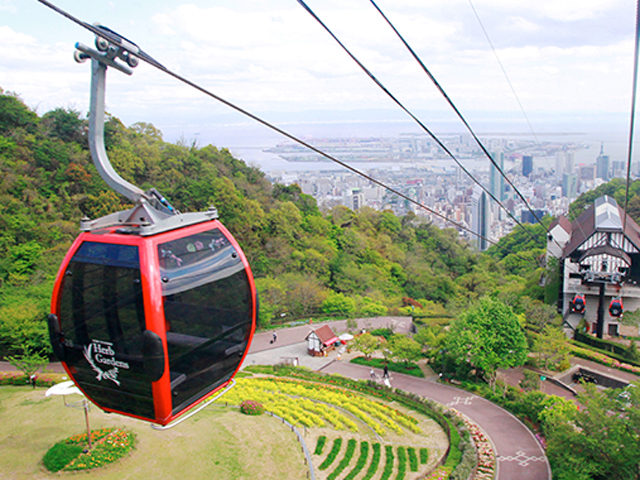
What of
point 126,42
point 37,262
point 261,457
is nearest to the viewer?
point 126,42

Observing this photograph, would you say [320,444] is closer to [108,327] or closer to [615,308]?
[108,327]

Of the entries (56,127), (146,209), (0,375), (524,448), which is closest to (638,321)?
(524,448)

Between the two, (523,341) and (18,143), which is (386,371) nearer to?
(523,341)

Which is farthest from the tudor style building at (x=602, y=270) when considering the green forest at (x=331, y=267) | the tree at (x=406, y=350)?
the tree at (x=406, y=350)

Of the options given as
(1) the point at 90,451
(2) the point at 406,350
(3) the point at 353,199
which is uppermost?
(3) the point at 353,199

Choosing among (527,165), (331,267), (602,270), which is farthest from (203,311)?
(527,165)

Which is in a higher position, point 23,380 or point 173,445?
point 173,445
